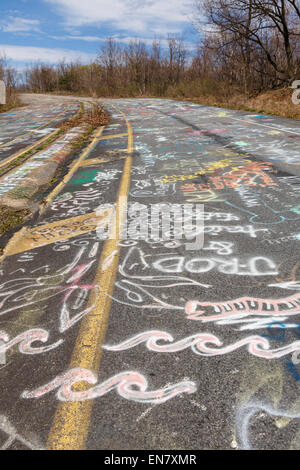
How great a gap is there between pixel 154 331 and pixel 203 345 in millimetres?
386

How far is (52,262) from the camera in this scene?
150 inches

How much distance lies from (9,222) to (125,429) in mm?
4217

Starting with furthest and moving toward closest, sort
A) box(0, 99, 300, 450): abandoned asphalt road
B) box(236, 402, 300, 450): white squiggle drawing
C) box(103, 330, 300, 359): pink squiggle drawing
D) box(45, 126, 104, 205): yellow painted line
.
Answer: box(45, 126, 104, 205): yellow painted line
box(103, 330, 300, 359): pink squiggle drawing
box(0, 99, 300, 450): abandoned asphalt road
box(236, 402, 300, 450): white squiggle drawing

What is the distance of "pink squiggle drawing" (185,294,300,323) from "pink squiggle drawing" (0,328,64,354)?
1076 millimetres

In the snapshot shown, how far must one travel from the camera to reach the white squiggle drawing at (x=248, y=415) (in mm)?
1763

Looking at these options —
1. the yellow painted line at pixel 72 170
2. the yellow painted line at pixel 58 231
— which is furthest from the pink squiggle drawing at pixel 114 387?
the yellow painted line at pixel 72 170

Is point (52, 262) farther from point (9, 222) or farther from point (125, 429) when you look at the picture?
point (125, 429)

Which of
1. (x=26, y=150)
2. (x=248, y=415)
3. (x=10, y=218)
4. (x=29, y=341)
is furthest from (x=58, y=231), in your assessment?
(x=26, y=150)

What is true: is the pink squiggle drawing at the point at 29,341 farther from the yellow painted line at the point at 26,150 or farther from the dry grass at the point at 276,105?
the dry grass at the point at 276,105

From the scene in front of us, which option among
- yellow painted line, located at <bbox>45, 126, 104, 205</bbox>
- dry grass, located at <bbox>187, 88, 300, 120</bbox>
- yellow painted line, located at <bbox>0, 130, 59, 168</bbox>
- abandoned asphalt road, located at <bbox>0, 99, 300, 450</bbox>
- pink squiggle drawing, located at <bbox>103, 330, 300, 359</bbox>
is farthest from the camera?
dry grass, located at <bbox>187, 88, 300, 120</bbox>

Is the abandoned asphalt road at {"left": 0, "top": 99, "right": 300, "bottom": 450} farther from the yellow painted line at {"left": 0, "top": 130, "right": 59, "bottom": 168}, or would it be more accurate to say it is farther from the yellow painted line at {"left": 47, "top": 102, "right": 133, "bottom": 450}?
the yellow painted line at {"left": 0, "top": 130, "right": 59, "bottom": 168}

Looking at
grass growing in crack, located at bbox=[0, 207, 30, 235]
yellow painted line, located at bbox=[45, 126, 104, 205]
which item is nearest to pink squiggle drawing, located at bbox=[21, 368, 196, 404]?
grass growing in crack, located at bbox=[0, 207, 30, 235]

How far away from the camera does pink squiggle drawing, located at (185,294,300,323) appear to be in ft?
8.77

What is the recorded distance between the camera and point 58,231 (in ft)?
15.7
